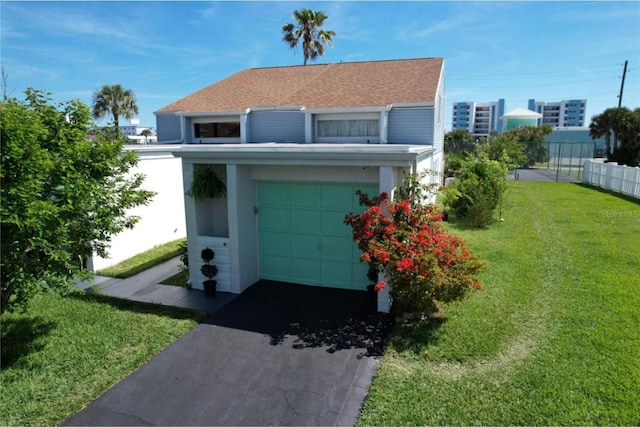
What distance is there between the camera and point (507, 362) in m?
6.03

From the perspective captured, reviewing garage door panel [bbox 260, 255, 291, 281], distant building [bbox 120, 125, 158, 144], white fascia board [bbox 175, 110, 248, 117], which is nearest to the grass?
garage door panel [bbox 260, 255, 291, 281]

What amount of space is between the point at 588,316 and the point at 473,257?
7.81 ft

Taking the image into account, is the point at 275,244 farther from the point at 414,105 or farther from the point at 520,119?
the point at 520,119

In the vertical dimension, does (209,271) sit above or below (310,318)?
above

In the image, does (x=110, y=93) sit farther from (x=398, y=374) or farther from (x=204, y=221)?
(x=398, y=374)

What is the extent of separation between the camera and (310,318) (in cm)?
791

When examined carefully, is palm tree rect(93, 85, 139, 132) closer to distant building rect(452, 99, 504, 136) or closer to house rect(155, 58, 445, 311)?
house rect(155, 58, 445, 311)

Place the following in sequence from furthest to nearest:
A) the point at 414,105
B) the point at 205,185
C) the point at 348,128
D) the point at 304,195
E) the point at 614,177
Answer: the point at 614,177, the point at 348,128, the point at 414,105, the point at 304,195, the point at 205,185

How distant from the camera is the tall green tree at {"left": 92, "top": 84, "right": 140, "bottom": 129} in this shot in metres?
38.4

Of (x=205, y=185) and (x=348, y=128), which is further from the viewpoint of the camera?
(x=348, y=128)

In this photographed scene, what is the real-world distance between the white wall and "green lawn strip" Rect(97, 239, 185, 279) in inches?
8.4

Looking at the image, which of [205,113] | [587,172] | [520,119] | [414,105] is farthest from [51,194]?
[520,119]

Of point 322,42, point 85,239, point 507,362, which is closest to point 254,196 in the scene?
point 85,239

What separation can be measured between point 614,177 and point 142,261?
83.2ft
